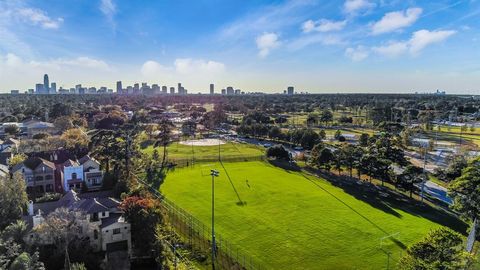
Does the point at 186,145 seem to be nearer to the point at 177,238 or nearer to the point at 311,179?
the point at 311,179

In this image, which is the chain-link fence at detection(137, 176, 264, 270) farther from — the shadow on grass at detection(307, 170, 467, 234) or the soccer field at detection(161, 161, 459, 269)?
the shadow on grass at detection(307, 170, 467, 234)

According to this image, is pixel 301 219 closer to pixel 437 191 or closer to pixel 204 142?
pixel 437 191

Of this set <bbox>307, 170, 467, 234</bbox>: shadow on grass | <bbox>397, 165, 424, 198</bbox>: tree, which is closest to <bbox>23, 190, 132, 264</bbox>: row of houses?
<bbox>307, 170, 467, 234</bbox>: shadow on grass

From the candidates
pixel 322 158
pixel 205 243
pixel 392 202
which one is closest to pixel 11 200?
pixel 205 243

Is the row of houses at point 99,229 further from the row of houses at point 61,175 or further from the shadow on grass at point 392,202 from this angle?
the shadow on grass at point 392,202

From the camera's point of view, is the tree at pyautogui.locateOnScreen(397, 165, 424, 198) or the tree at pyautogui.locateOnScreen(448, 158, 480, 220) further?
the tree at pyautogui.locateOnScreen(397, 165, 424, 198)

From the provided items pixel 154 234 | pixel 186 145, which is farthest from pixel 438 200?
pixel 186 145
